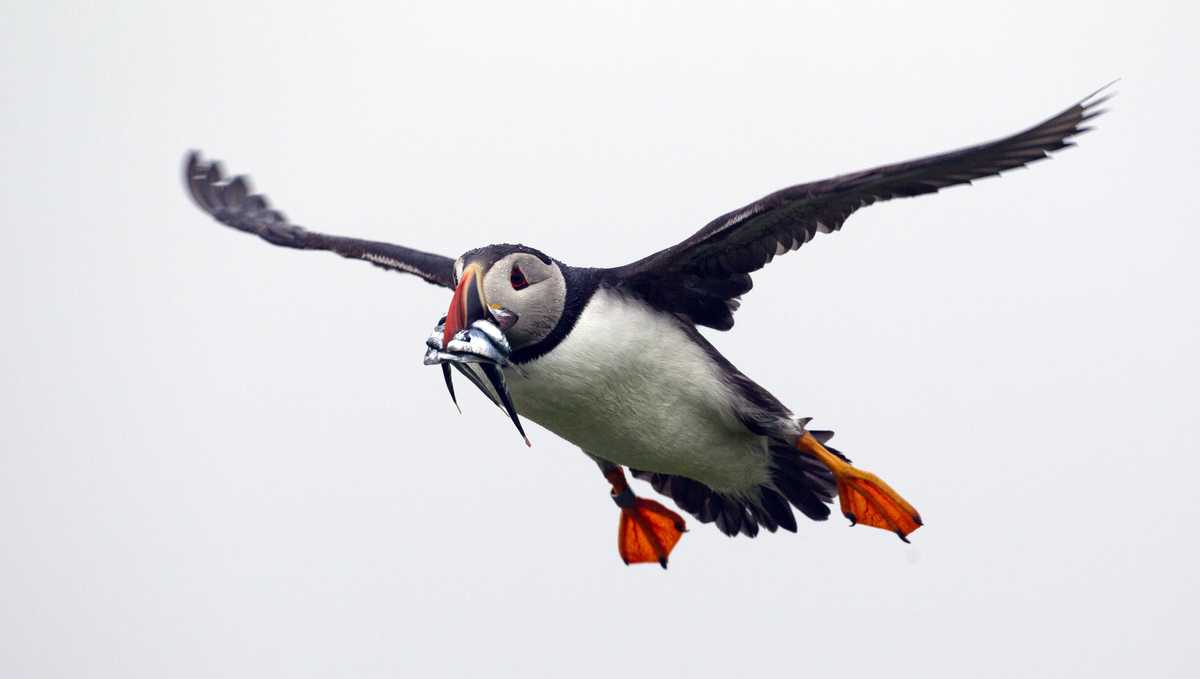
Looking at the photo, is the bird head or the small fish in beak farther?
the bird head

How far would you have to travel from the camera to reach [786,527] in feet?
31.7

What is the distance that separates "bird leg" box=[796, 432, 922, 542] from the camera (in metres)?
8.86

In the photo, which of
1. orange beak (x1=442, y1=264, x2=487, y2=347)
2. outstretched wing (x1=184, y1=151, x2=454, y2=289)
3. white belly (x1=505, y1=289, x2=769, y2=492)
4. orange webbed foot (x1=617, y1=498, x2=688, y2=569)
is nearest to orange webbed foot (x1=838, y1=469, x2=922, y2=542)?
white belly (x1=505, y1=289, x2=769, y2=492)

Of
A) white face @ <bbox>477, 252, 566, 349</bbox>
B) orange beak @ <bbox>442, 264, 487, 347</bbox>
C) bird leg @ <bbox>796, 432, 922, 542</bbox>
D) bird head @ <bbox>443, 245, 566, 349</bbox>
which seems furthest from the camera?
bird leg @ <bbox>796, 432, 922, 542</bbox>

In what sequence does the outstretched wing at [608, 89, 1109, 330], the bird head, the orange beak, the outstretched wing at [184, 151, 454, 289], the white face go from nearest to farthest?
the outstretched wing at [608, 89, 1109, 330], the orange beak, the bird head, the white face, the outstretched wing at [184, 151, 454, 289]

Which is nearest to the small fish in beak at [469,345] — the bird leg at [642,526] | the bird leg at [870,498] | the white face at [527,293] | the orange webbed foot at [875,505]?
the white face at [527,293]

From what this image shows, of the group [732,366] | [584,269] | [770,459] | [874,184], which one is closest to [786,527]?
[770,459]

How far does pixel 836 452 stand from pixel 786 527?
0.80 meters

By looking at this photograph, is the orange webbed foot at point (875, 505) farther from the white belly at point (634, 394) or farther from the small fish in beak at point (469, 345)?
the small fish in beak at point (469, 345)

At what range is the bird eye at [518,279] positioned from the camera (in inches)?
324

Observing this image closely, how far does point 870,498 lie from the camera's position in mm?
8914

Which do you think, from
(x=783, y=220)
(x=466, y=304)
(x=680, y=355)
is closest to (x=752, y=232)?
(x=783, y=220)

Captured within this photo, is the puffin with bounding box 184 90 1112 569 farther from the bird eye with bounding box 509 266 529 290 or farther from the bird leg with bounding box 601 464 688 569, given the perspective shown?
the bird leg with bounding box 601 464 688 569

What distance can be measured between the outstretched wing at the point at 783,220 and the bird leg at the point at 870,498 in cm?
84
